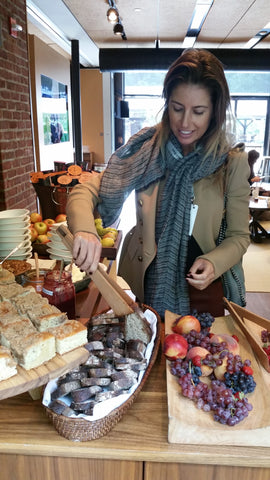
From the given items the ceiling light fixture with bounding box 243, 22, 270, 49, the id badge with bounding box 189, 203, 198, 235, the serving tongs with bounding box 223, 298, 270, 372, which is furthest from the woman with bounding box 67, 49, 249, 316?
the ceiling light fixture with bounding box 243, 22, 270, 49

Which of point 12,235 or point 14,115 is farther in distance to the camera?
point 14,115

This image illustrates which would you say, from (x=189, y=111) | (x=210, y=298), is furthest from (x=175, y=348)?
(x=189, y=111)

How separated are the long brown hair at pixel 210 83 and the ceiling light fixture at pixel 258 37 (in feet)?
21.0

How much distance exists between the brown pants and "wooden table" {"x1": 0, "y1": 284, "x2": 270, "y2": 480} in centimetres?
64

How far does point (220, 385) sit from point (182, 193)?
0.78 m

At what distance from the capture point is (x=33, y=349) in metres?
0.87

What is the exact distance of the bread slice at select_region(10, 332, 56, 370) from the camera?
87 centimetres

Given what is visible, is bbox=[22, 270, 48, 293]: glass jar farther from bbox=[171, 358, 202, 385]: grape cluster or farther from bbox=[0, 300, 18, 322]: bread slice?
bbox=[171, 358, 202, 385]: grape cluster

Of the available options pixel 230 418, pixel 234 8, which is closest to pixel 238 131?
pixel 230 418

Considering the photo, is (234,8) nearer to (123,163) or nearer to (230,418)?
(123,163)

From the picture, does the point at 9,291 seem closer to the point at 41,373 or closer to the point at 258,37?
the point at 41,373

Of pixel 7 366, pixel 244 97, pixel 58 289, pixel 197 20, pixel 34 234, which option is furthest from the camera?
pixel 244 97

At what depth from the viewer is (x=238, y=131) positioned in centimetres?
151

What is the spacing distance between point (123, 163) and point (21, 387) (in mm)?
1055
